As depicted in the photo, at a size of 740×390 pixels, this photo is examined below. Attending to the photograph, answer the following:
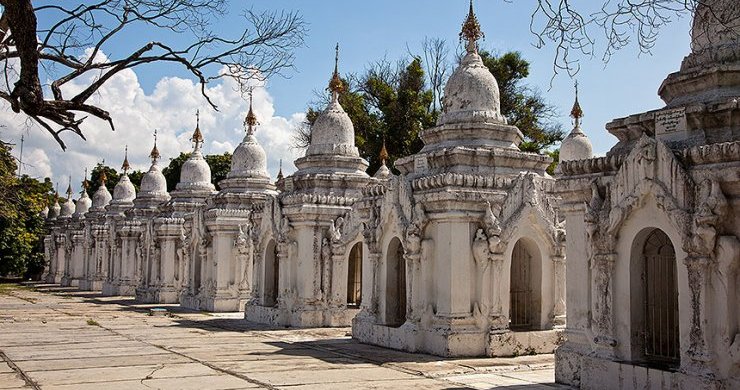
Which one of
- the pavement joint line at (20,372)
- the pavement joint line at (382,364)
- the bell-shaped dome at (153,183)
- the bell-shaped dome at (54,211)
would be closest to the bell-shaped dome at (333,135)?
the pavement joint line at (382,364)

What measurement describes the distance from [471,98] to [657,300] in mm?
6454

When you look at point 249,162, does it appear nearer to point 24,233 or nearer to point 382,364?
point 382,364

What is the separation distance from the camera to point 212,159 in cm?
5384

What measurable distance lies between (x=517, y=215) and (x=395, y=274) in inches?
120

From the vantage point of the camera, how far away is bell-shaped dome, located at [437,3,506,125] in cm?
1542

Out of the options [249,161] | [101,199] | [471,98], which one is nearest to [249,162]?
[249,161]

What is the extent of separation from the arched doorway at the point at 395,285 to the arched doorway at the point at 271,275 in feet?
19.9

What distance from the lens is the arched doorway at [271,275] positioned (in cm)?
2181

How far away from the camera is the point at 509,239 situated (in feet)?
47.5

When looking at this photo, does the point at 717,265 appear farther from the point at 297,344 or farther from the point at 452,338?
the point at 297,344

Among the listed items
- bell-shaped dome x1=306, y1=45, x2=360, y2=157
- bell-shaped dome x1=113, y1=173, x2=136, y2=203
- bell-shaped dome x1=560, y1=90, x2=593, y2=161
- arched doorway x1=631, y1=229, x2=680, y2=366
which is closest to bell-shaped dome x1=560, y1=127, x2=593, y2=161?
bell-shaped dome x1=560, y1=90, x2=593, y2=161

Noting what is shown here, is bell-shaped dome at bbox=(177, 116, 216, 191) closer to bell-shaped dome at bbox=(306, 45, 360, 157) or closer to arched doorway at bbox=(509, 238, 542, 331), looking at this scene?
bell-shaped dome at bbox=(306, 45, 360, 157)

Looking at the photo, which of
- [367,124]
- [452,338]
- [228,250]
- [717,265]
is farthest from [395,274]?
[367,124]

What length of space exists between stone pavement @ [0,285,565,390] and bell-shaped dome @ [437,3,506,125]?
4620 mm
